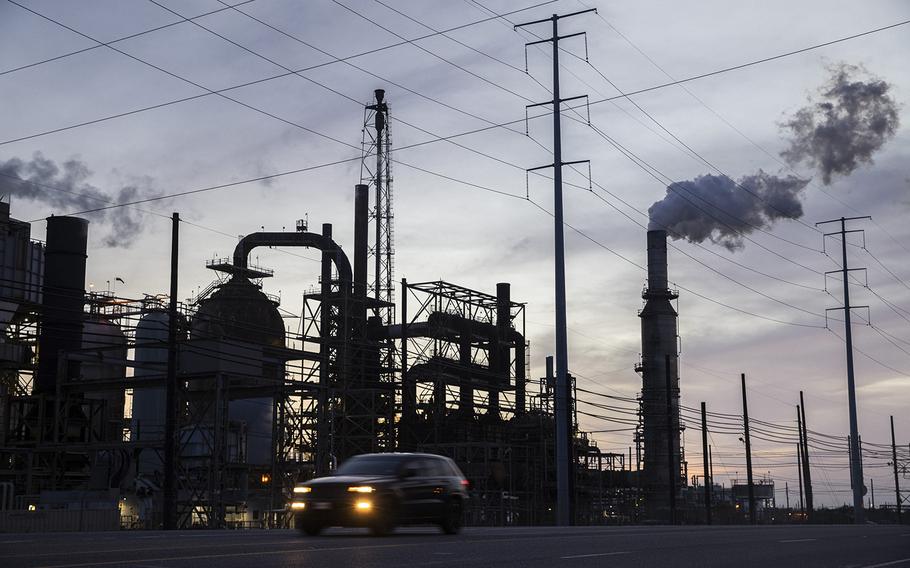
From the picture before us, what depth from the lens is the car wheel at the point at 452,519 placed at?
20562mm

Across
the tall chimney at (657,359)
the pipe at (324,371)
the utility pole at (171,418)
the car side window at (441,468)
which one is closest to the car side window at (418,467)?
the car side window at (441,468)

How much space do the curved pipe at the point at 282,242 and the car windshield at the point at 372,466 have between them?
192 ft

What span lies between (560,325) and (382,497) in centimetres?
2434

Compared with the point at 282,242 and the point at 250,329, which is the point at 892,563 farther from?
the point at 282,242

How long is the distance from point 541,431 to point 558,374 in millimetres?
30458

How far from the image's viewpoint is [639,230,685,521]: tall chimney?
267ft

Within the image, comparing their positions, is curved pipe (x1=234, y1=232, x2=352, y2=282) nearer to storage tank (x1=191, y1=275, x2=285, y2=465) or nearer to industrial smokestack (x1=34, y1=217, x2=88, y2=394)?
→ storage tank (x1=191, y1=275, x2=285, y2=465)

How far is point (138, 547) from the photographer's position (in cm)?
1411

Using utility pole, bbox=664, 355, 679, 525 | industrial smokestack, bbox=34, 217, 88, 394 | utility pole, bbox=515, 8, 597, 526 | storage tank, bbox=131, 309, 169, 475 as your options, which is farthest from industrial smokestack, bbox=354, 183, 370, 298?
utility pole, bbox=515, 8, 597, 526

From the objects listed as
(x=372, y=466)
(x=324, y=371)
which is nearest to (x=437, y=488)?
(x=372, y=466)

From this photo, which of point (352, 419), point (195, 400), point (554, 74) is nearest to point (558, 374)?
point (554, 74)

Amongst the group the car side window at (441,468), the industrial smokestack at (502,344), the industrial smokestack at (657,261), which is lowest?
the car side window at (441,468)

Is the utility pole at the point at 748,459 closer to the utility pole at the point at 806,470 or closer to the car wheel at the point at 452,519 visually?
the utility pole at the point at 806,470

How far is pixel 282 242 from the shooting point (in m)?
80.0
